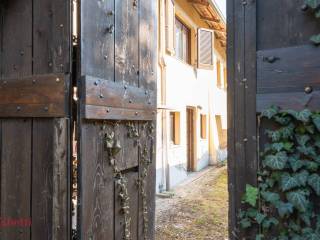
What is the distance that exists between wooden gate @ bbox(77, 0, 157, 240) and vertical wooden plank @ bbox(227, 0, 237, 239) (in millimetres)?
908

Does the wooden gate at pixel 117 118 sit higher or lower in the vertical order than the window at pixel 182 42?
lower

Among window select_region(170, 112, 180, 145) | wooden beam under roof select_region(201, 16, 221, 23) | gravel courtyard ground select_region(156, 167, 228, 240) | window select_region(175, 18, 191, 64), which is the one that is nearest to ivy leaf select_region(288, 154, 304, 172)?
gravel courtyard ground select_region(156, 167, 228, 240)

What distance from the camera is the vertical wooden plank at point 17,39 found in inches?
80.4

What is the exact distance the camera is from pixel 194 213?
5664mm

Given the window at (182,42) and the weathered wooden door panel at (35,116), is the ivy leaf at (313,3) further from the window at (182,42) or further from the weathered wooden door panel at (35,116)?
the window at (182,42)

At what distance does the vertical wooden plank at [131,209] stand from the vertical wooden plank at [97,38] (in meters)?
0.90

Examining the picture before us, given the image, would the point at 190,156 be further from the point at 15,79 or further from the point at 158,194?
the point at 15,79

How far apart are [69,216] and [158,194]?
5042 mm

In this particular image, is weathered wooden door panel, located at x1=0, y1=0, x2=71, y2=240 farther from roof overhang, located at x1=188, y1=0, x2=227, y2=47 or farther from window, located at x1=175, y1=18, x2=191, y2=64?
roof overhang, located at x1=188, y1=0, x2=227, y2=47

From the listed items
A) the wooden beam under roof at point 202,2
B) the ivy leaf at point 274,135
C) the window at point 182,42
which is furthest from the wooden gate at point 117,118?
the wooden beam under roof at point 202,2

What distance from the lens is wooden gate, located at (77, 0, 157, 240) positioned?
2.01 metres

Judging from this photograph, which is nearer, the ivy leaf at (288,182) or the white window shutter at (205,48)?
the ivy leaf at (288,182)

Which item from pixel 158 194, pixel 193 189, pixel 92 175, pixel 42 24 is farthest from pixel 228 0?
pixel 193 189

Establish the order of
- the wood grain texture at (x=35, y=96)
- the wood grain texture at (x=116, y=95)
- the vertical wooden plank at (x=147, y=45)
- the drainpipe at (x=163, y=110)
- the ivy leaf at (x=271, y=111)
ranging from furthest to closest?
1. the drainpipe at (x=163, y=110)
2. the vertical wooden plank at (x=147, y=45)
3. the wood grain texture at (x=116, y=95)
4. the wood grain texture at (x=35, y=96)
5. the ivy leaf at (x=271, y=111)
